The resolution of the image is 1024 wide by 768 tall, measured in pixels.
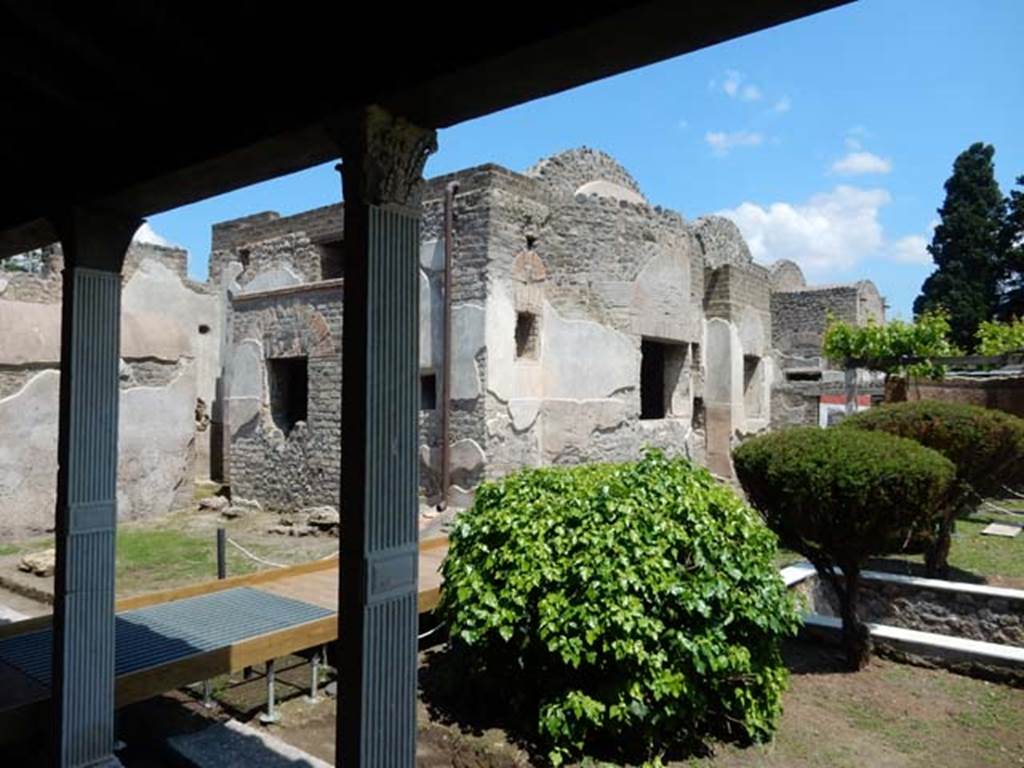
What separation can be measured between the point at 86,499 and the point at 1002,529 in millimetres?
11324

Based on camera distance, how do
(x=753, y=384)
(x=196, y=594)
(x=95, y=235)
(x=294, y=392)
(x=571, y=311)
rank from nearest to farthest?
(x=95, y=235), (x=196, y=594), (x=571, y=311), (x=294, y=392), (x=753, y=384)

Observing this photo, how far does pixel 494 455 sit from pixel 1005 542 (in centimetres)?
666

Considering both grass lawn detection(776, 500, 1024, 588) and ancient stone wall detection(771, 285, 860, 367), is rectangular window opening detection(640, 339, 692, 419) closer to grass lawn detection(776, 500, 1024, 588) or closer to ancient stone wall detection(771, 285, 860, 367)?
grass lawn detection(776, 500, 1024, 588)

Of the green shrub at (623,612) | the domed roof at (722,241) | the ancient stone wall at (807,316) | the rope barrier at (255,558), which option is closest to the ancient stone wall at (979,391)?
the domed roof at (722,241)

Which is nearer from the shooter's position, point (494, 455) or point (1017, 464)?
point (1017, 464)

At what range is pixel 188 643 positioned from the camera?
4273 millimetres

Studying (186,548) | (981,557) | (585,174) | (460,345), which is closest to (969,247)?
(585,174)

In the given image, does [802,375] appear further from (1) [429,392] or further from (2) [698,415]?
(1) [429,392]

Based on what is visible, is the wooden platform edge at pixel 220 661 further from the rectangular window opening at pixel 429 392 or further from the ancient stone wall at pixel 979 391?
the ancient stone wall at pixel 979 391

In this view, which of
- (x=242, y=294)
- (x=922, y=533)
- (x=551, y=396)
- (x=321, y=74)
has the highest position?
(x=242, y=294)

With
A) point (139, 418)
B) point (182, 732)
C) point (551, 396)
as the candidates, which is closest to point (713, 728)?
point (182, 732)

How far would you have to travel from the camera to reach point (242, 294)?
478 inches

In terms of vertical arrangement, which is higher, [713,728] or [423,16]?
[423,16]

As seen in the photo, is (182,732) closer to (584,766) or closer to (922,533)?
(584,766)
